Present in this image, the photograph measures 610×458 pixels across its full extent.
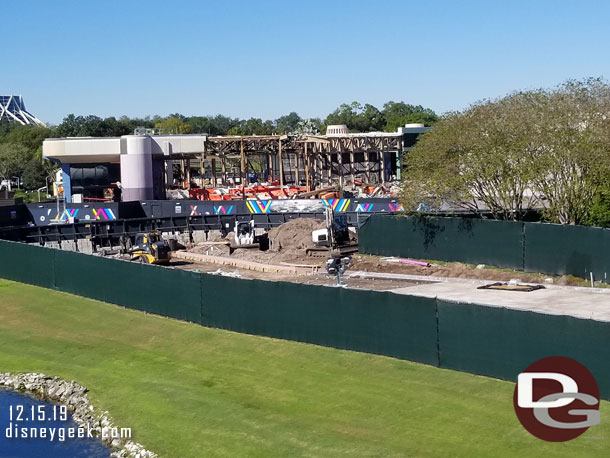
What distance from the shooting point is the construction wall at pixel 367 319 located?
20688 millimetres

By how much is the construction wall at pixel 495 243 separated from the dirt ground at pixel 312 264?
565 mm

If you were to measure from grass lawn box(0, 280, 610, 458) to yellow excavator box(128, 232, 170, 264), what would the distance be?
1478 centimetres

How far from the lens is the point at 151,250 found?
4700 cm

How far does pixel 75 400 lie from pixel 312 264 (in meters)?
23.5

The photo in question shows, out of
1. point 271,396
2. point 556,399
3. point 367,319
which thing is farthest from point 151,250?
point 556,399

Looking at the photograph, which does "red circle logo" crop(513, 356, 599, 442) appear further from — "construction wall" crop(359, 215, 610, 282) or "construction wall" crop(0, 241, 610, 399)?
"construction wall" crop(359, 215, 610, 282)

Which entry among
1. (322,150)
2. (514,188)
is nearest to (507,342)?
(514,188)

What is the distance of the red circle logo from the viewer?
1820 cm

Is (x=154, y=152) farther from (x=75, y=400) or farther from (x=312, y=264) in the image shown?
(x=75, y=400)

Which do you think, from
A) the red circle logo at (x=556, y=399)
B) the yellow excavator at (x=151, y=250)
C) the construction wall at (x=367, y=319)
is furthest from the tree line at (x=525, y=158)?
the red circle logo at (x=556, y=399)

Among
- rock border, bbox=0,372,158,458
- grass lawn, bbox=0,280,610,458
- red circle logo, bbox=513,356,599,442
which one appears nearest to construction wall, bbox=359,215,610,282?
grass lawn, bbox=0,280,610,458

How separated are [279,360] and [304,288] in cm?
252

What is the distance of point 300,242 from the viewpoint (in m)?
50.9

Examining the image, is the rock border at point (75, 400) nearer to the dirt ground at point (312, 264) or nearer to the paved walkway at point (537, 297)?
the paved walkway at point (537, 297)
